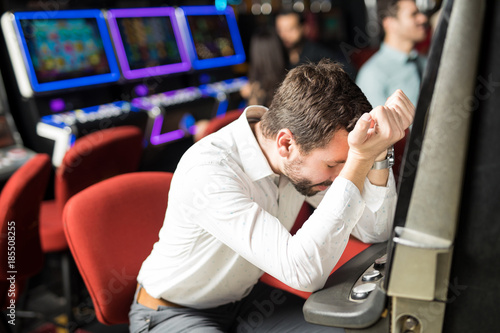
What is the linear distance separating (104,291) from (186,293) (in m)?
0.22

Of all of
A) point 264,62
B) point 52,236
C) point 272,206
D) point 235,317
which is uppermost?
point 264,62

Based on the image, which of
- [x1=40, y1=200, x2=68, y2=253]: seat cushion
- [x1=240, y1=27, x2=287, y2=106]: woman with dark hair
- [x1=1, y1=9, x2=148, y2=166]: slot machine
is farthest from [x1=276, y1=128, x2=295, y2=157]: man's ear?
[x1=1, y1=9, x2=148, y2=166]: slot machine

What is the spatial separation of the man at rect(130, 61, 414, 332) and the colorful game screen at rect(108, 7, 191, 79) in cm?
260

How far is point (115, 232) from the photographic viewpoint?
126cm

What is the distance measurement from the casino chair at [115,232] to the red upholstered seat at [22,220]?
1.46ft

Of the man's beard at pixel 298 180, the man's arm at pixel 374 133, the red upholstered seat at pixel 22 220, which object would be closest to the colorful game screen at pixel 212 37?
the red upholstered seat at pixel 22 220

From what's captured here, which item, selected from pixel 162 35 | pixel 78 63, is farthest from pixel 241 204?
pixel 162 35

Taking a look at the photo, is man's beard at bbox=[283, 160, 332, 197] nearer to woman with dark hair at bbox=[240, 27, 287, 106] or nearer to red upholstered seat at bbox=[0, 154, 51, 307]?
red upholstered seat at bbox=[0, 154, 51, 307]

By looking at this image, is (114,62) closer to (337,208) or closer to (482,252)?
(337,208)

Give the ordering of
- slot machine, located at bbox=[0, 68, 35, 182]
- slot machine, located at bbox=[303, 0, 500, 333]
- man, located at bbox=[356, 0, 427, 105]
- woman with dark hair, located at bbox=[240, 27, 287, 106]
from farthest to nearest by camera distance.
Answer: woman with dark hair, located at bbox=[240, 27, 287, 106], slot machine, located at bbox=[0, 68, 35, 182], man, located at bbox=[356, 0, 427, 105], slot machine, located at bbox=[303, 0, 500, 333]

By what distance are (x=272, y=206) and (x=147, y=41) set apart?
2.90 meters

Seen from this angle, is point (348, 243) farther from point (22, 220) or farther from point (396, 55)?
point (396, 55)

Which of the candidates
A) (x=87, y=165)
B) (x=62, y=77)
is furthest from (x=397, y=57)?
(x=62, y=77)

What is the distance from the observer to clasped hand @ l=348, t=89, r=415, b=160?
0.81 metres
